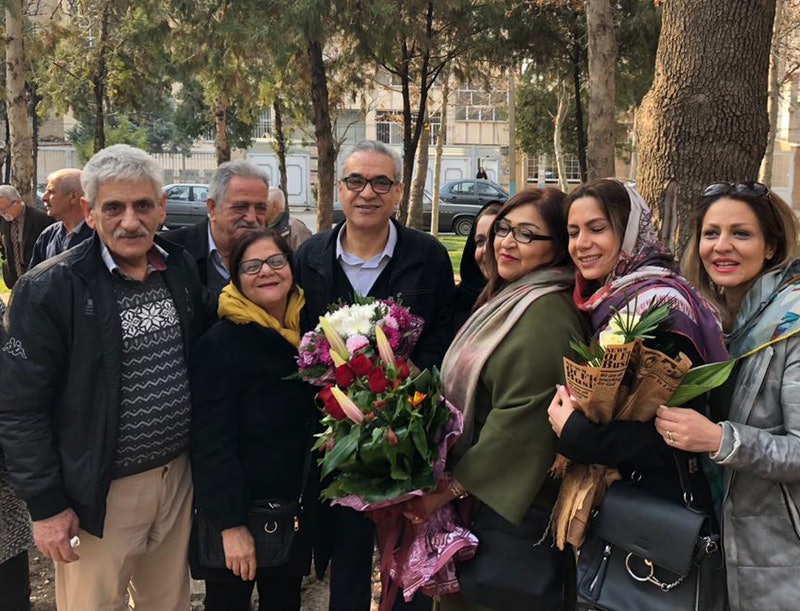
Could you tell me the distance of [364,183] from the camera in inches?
128

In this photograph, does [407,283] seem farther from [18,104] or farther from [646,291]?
[18,104]

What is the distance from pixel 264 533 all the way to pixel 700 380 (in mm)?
1771

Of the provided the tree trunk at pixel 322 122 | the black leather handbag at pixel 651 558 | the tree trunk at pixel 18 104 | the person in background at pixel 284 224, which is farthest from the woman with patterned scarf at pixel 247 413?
the tree trunk at pixel 18 104

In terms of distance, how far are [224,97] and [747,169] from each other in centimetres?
1027

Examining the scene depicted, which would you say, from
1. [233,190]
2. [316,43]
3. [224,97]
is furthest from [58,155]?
[233,190]

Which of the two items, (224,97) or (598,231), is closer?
(598,231)

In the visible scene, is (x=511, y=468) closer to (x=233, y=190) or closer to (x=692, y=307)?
(x=692, y=307)

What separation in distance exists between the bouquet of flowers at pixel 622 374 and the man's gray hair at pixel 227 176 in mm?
2311

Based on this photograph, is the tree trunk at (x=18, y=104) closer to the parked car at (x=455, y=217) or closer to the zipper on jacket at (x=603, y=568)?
the zipper on jacket at (x=603, y=568)

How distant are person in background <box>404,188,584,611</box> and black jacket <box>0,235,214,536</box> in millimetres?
1162

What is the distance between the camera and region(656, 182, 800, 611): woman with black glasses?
2129 millimetres

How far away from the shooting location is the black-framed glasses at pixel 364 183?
10.7 ft

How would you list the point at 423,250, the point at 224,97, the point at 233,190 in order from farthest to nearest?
the point at 224,97 < the point at 233,190 < the point at 423,250

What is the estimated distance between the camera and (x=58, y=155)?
3972 cm
